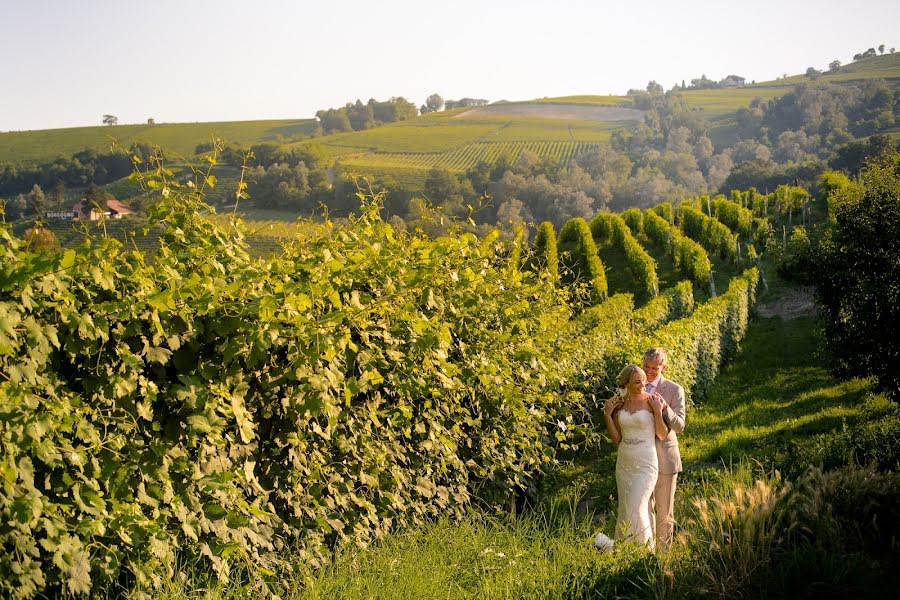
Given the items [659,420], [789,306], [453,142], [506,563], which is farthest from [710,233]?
[453,142]

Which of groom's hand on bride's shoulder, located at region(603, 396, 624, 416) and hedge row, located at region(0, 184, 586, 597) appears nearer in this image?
hedge row, located at region(0, 184, 586, 597)

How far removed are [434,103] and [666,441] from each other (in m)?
172

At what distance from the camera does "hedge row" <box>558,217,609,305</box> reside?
30.6m

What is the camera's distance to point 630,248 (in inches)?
1400

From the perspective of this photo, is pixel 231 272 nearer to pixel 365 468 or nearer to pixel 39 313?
pixel 39 313

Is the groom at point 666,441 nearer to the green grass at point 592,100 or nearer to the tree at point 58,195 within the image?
the tree at point 58,195

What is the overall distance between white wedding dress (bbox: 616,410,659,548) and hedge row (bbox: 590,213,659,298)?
80.7 ft

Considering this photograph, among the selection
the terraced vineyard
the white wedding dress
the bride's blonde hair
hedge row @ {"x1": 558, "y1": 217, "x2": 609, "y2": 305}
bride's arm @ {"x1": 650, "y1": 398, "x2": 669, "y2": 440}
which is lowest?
hedge row @ {"x1": 558, "y1": 217, "x2": 609, "y2": 305}

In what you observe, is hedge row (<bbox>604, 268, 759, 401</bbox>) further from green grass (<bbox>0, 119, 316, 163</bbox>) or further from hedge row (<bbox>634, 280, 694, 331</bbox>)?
green grass (<bbox>0, 119, 316, 163</bbox>)

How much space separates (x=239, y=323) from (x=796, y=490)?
356 cm

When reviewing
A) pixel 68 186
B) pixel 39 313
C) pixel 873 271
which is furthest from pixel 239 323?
pixel 68 186

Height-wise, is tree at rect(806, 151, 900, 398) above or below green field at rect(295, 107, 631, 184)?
below

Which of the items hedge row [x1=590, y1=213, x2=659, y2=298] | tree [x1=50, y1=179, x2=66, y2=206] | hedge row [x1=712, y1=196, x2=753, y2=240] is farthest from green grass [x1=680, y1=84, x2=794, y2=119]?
tree [x1=50, y1=179, x2=66, y2=206]

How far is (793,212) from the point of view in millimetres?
44094
